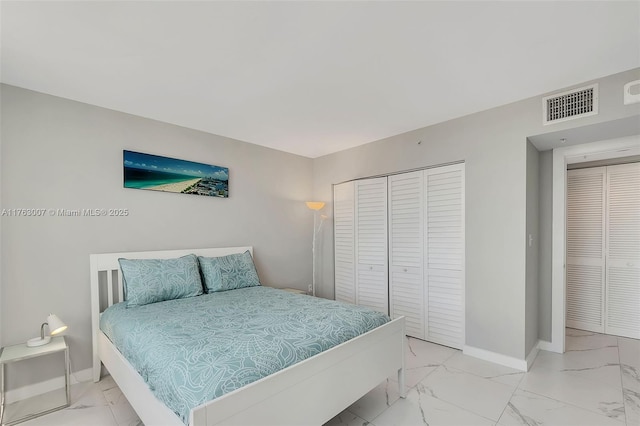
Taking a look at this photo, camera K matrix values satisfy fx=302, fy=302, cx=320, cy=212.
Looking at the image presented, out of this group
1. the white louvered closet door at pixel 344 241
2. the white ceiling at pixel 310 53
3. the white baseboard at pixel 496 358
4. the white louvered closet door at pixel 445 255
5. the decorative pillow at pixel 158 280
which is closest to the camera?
the white ceiling at pixel 310 53

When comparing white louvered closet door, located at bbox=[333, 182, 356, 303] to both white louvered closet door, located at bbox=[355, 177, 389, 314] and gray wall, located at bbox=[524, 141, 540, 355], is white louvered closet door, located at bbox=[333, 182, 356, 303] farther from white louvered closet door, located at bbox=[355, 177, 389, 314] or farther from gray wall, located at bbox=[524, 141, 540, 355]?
gray wall, located at bbox=[524, 141, 540, 355]

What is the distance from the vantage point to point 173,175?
3197 mm

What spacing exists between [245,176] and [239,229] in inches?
26.7

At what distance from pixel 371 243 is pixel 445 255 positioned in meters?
0.98

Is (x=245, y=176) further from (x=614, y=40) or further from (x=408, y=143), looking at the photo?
(x=614, y=40)

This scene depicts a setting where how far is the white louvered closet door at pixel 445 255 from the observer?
3.17 meters

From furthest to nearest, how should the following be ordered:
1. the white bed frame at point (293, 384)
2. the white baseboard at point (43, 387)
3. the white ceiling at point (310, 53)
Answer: the white baseboard at point (43, 387) → the white ceiling at point (310, 53) → the white bed frame at point (293, 384)

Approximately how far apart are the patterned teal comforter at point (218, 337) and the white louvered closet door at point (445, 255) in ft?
4.33

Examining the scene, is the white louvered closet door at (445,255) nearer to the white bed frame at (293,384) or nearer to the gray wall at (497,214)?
the gray wall at (497,214)

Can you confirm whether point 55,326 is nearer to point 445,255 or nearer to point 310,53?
point 310,53

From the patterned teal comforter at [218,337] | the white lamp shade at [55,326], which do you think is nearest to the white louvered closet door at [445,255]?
the patterned teal comforter at [218,337]

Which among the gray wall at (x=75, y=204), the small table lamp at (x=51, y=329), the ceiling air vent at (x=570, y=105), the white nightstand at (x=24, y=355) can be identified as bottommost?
the white nightstand at (x=24, y=355)

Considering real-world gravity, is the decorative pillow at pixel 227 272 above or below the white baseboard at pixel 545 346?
above

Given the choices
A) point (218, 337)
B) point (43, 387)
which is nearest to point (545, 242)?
point (218, 337)
